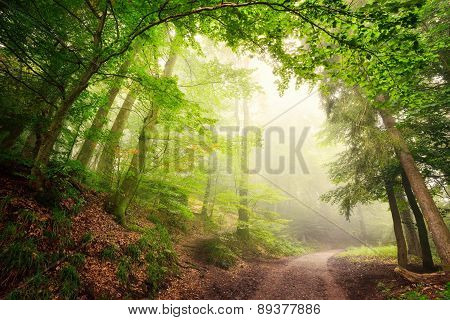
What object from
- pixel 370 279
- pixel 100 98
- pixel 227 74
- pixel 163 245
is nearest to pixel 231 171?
pixel 227 74

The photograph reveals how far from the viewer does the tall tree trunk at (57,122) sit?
4.54 m

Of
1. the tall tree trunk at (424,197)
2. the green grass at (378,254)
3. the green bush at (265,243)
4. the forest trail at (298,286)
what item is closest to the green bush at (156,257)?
the forest trail at (298,286)

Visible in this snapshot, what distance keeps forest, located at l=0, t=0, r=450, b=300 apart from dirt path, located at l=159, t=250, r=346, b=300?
0.08 metres

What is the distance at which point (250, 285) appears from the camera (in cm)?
791

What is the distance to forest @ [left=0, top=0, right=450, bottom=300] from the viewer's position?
404 centimetres

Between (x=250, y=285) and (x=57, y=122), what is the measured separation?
717 centimetres

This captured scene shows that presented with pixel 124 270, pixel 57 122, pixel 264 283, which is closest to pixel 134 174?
pixel 124 270

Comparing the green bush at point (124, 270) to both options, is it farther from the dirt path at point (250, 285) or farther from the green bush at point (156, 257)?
the dirt path at point (250, 285)

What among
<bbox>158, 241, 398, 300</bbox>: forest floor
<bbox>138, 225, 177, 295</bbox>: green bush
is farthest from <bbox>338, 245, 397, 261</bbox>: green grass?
<bbox>138, 225, 177, 295</bbox>: green bush

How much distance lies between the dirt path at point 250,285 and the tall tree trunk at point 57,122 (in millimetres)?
3996
